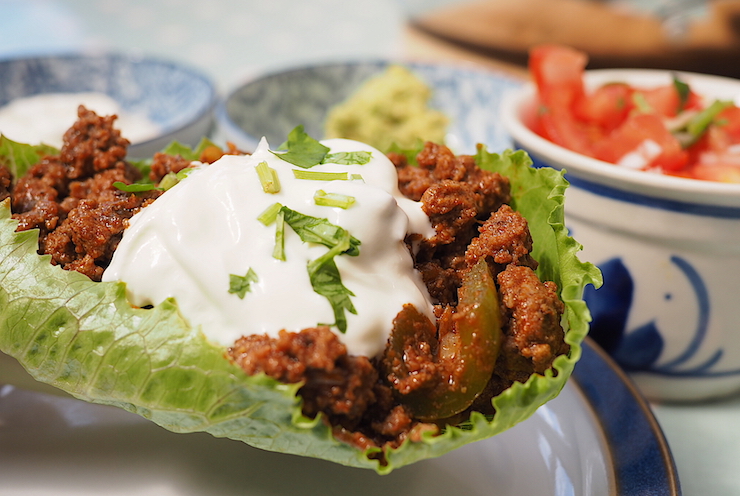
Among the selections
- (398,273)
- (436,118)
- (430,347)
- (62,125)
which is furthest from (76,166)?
(436,118)

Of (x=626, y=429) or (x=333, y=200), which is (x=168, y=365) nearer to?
(x=333, y=200)

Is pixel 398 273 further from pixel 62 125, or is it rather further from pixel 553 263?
pixel 62 125

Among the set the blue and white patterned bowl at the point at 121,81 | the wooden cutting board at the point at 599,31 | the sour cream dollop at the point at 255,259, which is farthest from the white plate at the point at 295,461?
the wooden cutting board at the point at 599,31

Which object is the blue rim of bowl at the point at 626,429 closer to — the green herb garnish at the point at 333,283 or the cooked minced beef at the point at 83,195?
the green herb garnish at the point at 333,283

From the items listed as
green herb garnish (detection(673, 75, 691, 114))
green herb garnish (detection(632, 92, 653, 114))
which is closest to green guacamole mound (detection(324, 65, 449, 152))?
green herb garnish (detection(632, 92, 653, 114))

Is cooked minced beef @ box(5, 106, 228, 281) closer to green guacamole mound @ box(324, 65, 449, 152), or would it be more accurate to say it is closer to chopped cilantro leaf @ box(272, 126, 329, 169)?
chopped cilantro leaf @ box(272, 126, 329, 169)

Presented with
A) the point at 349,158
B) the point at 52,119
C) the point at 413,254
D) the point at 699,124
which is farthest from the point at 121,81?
the point at 699,124
